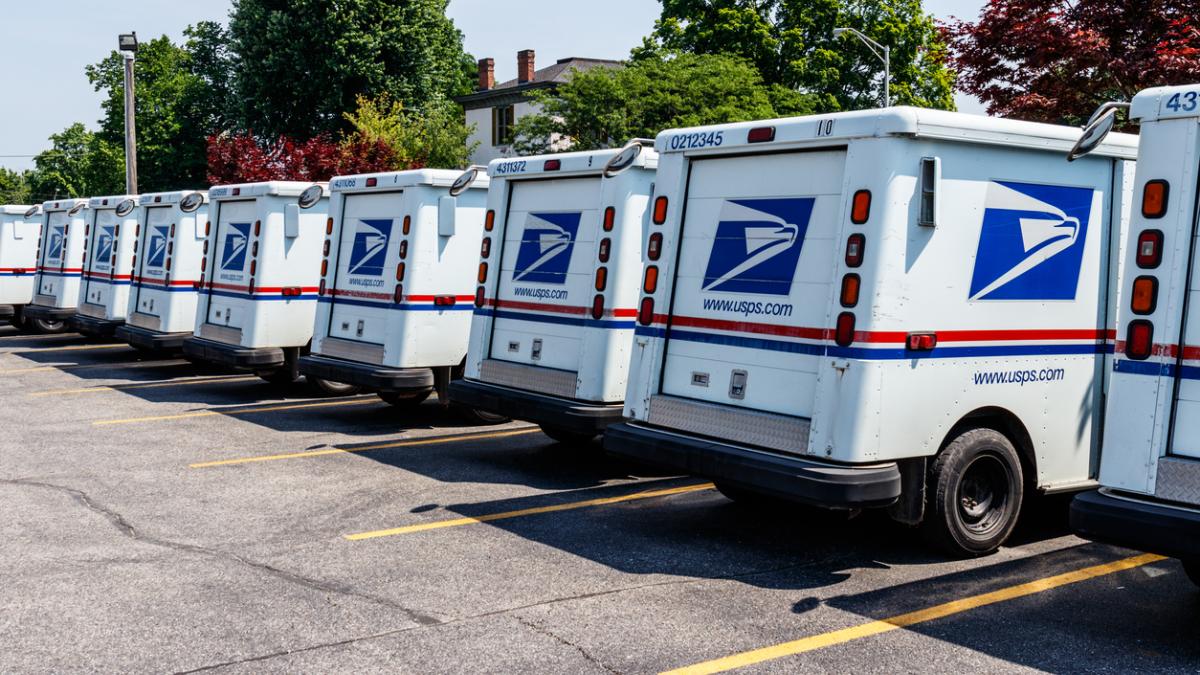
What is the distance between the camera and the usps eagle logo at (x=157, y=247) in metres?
17.4

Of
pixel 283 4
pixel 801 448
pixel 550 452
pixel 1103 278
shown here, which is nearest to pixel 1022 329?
pixel 1103 278

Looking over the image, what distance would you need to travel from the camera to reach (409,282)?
12.0 meters

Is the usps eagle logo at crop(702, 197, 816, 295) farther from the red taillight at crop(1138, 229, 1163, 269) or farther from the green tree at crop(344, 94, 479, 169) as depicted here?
the green tree at crop(344, 94, 479, 169)

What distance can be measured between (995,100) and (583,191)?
8.57m

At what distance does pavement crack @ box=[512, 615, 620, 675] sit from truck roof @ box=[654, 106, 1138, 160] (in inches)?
124

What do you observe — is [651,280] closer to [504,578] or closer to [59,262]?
[504,578]

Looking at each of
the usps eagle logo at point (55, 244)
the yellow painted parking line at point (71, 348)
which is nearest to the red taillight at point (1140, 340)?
the yellow painted parking line at point (71, 348)

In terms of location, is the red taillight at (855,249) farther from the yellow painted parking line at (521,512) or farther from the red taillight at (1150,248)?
the yellow painted parking line at (521,512)

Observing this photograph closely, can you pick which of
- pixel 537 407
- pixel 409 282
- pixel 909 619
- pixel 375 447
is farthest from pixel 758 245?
pixel 409 282

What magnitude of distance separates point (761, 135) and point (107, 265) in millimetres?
14997

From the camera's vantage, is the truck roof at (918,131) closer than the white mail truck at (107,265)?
Yes

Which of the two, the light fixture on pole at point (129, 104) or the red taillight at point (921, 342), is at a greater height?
the light fixture on pole at point (129, 104)

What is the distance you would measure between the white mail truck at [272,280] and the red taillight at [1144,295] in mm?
9916

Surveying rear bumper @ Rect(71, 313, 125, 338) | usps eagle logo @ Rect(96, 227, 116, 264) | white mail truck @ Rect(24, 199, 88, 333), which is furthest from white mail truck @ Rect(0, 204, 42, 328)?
rear bumper @ Rect(71, 313, 125, 338)
